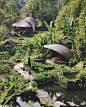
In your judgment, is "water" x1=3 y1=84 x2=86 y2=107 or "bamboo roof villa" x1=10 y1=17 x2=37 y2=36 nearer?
"water" x1=3 y1=84 x2=86 y2=107

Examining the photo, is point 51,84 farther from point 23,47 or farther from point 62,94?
point 23,47

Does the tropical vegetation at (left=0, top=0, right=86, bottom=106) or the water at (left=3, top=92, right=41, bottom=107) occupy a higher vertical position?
the tropical vegetation at (left=0, top=0, right=86, bottom=106)

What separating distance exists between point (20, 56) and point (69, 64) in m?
8.00

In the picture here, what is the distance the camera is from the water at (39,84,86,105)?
7.32 metres

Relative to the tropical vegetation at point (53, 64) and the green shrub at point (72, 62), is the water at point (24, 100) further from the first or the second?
the green shrub at point (72, 62)

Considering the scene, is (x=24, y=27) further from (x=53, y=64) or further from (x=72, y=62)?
(x=72, y=62)

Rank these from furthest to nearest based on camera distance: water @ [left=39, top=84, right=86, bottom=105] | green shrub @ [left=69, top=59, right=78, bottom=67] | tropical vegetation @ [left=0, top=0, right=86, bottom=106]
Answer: green shrub @ [left=69, top=59, right=78, bottom=67] < tropical vegetation @ [left=0, top=0, right=86, bottom=106] < water @ [left=39, top=84, right=86, bottom=105]

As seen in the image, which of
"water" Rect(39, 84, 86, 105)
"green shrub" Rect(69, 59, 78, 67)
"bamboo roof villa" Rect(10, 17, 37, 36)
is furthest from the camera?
"bamboo roof villa" Rect(10, 17, 37, 36)

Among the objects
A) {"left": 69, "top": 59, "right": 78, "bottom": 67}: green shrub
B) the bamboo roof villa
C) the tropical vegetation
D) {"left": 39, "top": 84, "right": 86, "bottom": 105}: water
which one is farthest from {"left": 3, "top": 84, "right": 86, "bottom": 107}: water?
the bamboo roof villa

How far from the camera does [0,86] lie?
7785 mm

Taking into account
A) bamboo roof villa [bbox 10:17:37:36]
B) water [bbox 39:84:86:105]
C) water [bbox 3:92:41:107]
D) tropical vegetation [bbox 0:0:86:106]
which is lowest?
water [bbox 39:84:86:105]

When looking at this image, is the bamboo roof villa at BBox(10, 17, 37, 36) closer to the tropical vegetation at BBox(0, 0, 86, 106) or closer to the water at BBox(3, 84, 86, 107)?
the tropical vegetation at BBox(0, 0, 86, 106)

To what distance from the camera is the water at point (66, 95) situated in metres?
7.32

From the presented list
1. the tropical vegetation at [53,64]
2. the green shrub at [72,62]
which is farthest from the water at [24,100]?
the green shrub at [72,62]
